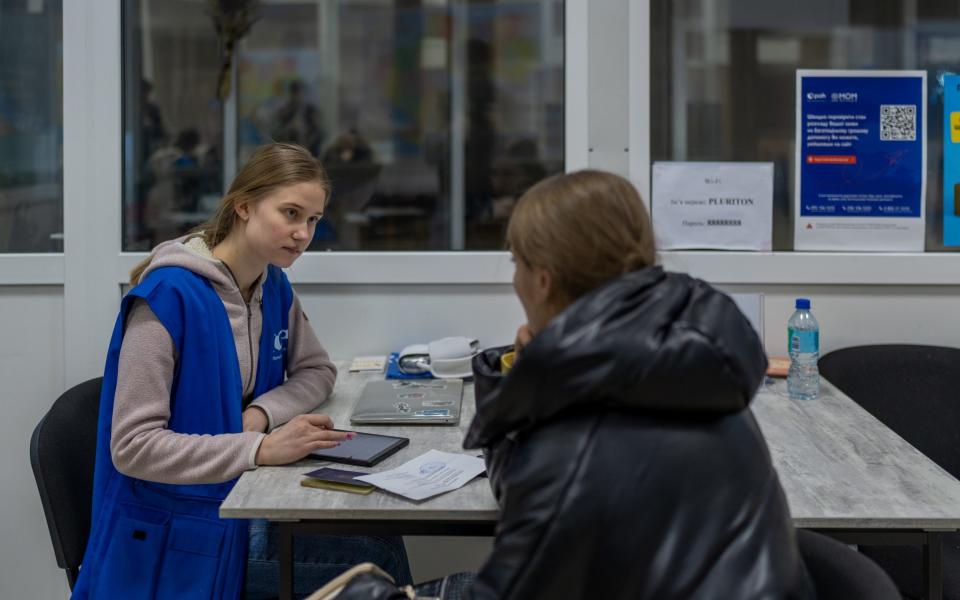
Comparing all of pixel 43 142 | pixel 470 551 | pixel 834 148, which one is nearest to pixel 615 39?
pixel 834 148

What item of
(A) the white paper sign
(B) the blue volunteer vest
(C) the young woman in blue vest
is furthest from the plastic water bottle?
(B) the blue volunteer vest

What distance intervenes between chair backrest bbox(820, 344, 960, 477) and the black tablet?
1.20m

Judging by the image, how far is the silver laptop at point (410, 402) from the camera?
6.20 ft

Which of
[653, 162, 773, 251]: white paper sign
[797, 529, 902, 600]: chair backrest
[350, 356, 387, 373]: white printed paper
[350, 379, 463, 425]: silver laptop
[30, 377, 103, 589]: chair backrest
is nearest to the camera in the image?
[797, 529, 902, 600]: chair backrest

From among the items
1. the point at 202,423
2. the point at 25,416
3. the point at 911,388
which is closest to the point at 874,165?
the point at 911,388

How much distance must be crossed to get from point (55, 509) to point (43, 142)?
1.33 metres

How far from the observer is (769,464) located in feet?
3.47

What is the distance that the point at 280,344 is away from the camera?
2.06m

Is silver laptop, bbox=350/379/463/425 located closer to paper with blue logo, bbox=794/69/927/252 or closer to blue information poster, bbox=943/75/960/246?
paper with blue logo, bbox=794/69/927/252

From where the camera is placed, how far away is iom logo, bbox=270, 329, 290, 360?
203cm

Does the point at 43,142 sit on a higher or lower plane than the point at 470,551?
higher

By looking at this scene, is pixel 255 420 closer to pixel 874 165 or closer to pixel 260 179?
pixel 260 179

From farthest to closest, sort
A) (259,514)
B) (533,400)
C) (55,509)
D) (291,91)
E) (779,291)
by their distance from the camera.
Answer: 1. (291,91)
2. (779,291)
3. (55,509)
4. (259,514)
5. (533,400)

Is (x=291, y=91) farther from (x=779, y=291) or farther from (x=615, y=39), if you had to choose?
(x=779, y=291)
